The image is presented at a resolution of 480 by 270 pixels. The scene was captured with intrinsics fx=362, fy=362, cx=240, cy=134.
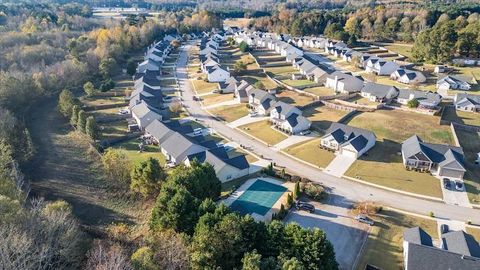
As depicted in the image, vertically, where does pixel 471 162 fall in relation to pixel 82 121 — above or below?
below

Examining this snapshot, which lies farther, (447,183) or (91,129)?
(91,129)

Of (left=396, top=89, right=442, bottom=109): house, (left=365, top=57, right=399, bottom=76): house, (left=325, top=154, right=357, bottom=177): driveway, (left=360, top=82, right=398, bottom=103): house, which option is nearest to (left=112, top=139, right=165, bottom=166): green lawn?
(left=325, top=154, right=357, bottom=177): driveway

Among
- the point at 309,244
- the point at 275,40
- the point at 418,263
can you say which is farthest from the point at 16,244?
the point at 275,40

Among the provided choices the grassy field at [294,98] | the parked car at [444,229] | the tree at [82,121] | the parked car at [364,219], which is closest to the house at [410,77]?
the grassy field at [294,98]

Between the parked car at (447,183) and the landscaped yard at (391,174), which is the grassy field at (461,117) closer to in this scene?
the landscaped yard at (391,174)

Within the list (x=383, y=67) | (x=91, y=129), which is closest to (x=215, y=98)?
(x=91, y=129)

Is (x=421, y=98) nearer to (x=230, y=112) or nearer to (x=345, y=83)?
(x=345, y=83)

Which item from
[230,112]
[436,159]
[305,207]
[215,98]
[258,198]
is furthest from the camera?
[215,98]

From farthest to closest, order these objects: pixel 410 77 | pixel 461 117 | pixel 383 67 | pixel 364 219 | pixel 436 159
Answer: pixel 383 67 < pixel 410 77 < pixel 461 117 < pixel 436 159 < pixel 364 219
